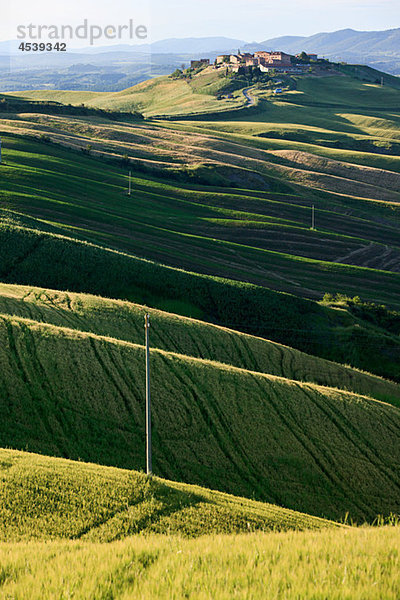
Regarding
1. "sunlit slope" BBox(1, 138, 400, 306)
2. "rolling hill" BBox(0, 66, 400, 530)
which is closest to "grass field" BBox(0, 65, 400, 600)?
"rolling hill" BBox(0, 66, 400, 530)

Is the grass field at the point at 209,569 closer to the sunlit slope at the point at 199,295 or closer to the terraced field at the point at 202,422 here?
the terraced field at the point at 202,422

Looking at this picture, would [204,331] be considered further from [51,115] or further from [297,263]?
[51,115]

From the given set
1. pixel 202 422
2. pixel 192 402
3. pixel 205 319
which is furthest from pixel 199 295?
pixel 202 422

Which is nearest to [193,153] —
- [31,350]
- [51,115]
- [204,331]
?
[51,115]

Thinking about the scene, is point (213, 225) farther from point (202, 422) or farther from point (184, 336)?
point (202, 422)

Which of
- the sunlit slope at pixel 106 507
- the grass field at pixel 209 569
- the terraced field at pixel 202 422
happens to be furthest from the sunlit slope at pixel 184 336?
the grass field at pixel 209 569

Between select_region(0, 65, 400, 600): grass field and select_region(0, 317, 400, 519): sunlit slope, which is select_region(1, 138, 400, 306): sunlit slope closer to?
select_region(0, 65, 400, 600): grass field
